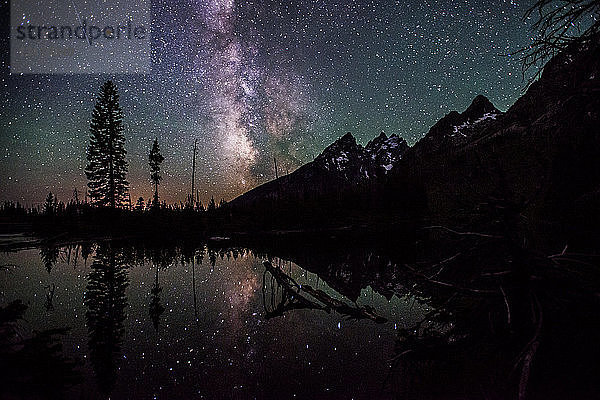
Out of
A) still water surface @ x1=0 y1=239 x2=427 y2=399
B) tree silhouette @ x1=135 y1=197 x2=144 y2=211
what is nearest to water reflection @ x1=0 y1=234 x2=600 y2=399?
still water surface @ x1=0 y1=239 x2=427 y2=399

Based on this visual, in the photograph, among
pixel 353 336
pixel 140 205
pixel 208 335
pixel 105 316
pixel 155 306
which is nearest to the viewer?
pixel 353 336

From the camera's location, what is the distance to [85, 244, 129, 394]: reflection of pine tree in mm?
3684

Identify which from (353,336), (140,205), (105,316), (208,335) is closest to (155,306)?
(105,316)


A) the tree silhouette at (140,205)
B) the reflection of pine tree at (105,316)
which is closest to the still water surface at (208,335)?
the reflection of pine tree at (105,316)

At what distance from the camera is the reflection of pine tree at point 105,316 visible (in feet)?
12.1

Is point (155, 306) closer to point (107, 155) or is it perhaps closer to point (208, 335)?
point (208, 335)

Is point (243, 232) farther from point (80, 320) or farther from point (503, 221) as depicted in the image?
point (503, 221)

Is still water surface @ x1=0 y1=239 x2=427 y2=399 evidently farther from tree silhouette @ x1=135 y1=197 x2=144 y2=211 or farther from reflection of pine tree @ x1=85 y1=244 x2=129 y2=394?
tree silhouette @ x1=135 y1=197 x2=144 y2=211

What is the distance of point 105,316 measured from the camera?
553 centimetres

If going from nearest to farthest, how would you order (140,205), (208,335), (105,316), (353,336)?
(353,336), (208,335), (105,316), (140,205)

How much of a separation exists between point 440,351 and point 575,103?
395 centimetres

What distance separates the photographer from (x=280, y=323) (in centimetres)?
519

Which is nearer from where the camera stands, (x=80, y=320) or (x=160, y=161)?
(x=80, y=320)

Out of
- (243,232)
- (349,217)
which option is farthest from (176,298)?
(349,217)
